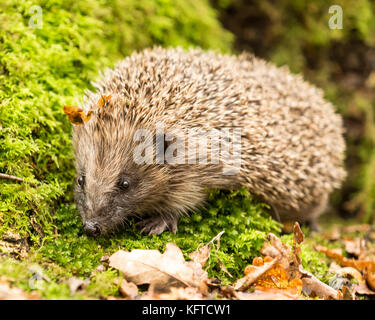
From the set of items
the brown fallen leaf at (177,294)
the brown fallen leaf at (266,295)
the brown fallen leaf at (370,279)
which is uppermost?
the brown fallen leaf at (177,294)

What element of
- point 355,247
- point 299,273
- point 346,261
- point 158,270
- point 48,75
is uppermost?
point 48,75

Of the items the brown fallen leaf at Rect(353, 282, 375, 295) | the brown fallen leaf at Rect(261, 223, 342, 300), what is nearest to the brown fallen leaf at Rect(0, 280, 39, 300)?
the brown fallen leaf at Rect(261, 223, 342, 300)

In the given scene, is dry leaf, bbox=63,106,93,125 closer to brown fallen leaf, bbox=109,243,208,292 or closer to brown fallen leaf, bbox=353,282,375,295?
brown fallen leaf, bbox=109,243,208,292

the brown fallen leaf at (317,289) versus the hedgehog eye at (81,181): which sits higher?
the hedgehog eye at (81,181)

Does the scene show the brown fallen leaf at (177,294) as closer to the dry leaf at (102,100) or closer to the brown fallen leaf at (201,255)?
the brown fallen leaf at (201,255)

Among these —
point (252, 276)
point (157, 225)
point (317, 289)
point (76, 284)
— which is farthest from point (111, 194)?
point (317, 289)

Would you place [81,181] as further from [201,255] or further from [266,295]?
[266,295]

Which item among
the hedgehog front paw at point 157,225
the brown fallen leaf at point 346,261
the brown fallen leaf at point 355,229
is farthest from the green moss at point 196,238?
the brown fallen leaf at point 355,229
